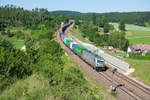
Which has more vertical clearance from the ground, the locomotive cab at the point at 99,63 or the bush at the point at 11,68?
the bush at the point at 11,68

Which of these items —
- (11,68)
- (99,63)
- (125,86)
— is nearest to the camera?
(11,68)

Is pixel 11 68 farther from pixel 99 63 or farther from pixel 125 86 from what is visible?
pixel 99 63

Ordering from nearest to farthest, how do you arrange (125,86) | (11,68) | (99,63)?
(11,68) → (125,86) → (99,63)

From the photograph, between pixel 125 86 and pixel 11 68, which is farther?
pixel 125 86

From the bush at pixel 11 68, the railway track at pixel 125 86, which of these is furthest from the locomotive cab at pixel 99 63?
the bush at pixel 11 68

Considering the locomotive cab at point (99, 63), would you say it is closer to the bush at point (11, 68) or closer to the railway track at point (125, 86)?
the railway track at point (125, 86)

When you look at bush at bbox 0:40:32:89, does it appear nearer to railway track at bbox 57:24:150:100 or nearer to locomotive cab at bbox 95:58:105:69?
railway track at bbox 57:24:150:100

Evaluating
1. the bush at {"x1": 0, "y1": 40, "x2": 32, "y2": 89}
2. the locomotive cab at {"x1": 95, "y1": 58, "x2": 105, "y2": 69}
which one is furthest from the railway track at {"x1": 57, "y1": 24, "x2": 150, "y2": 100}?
the bush at {"x1": 0, "y1": 40, "x2": 32, "y2": 89}

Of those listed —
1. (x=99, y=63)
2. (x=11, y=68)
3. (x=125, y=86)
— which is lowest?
(x=125, y=86)

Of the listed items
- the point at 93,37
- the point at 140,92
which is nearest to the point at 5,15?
the point at 93,37

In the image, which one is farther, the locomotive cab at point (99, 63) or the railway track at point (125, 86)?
the locomotive cab at point (99, 63)

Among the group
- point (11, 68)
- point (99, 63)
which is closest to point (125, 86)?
point (99, 63)

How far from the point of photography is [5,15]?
13488 centimetres

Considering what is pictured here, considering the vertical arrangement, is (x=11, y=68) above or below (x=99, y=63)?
above
